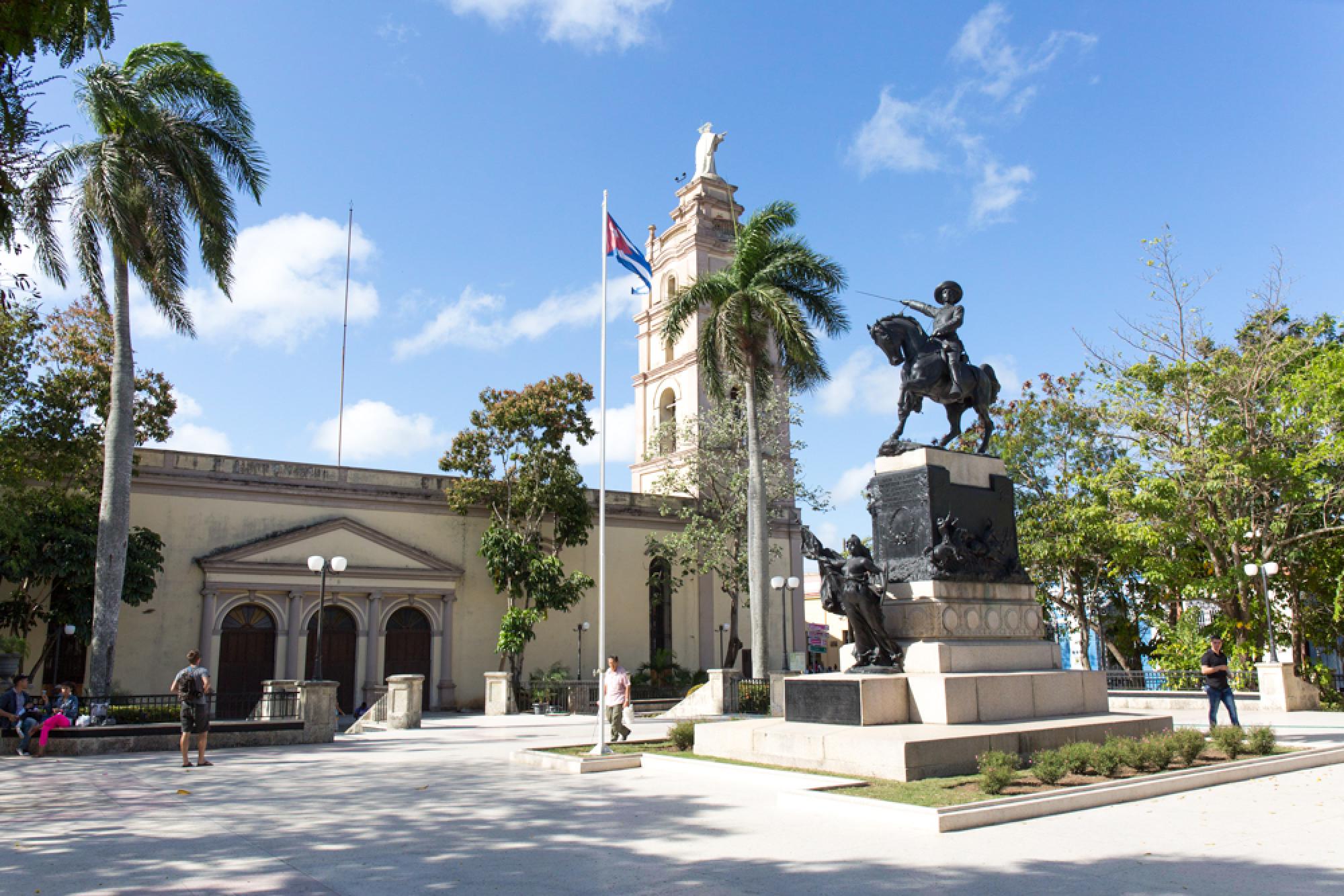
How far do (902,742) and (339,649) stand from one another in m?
25.0

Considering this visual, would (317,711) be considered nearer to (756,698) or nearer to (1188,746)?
(756,698)

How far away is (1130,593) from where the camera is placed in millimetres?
33531

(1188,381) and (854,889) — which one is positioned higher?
(1188,381)

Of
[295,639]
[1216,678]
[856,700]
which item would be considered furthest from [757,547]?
[295,639]

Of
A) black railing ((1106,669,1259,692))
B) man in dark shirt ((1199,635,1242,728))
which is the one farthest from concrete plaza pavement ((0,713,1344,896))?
black railing ((1106,669,1259,692))

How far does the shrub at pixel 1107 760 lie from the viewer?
912 cm

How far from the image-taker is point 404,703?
22984 mm

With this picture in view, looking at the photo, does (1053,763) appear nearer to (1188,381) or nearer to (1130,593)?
(1188,381)

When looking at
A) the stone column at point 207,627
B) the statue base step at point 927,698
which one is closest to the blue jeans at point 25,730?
the statue base step at point 927,698

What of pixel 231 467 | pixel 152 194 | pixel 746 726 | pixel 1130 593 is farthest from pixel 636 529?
pixel 746 726

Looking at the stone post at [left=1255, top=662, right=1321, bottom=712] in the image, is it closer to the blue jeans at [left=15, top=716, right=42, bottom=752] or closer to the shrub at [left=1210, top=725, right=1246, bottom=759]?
the shrub at [left=1210, top=725, right=1246, bottom=759]

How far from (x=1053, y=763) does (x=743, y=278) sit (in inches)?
675

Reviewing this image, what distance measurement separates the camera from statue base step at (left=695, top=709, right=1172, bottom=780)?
30.5 ft

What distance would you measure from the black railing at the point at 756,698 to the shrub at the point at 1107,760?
13.6 m
